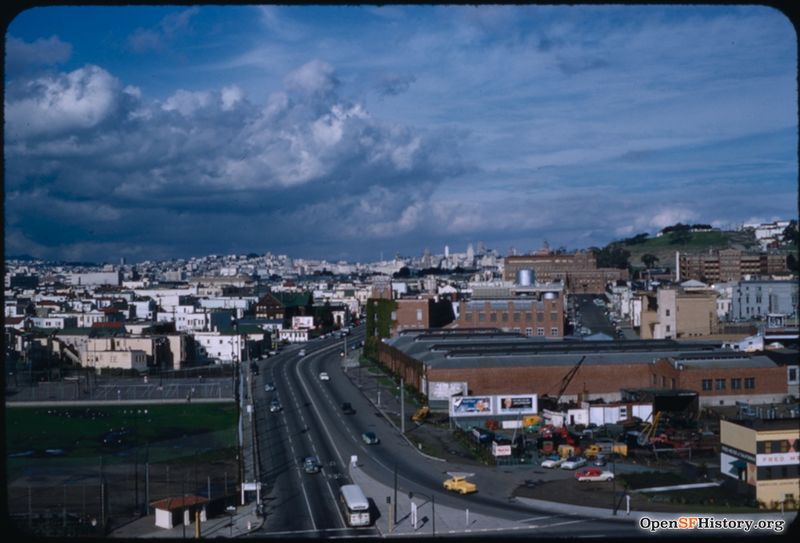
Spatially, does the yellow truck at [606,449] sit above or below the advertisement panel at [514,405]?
below

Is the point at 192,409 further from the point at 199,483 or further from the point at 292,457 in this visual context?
the point at 199,483

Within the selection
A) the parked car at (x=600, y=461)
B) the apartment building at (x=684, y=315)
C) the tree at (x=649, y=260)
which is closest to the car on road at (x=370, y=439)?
the parked car at (x=600, y=461)

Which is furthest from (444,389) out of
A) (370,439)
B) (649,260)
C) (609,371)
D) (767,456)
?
(649,260)

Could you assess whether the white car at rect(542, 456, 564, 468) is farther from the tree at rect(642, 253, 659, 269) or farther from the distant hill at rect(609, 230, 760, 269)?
the tree at rect(642, 253, 659, 269)

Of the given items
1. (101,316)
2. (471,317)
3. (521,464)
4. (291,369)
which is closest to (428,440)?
(521,464)

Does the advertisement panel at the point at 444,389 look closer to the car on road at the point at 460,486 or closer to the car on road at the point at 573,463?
the car on road at the point at 573,463

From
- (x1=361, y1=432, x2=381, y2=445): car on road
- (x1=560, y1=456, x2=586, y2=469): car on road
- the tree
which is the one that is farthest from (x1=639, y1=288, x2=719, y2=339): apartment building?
the tree

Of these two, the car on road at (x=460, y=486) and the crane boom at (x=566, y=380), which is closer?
the car on road at (x=460, y=486)
